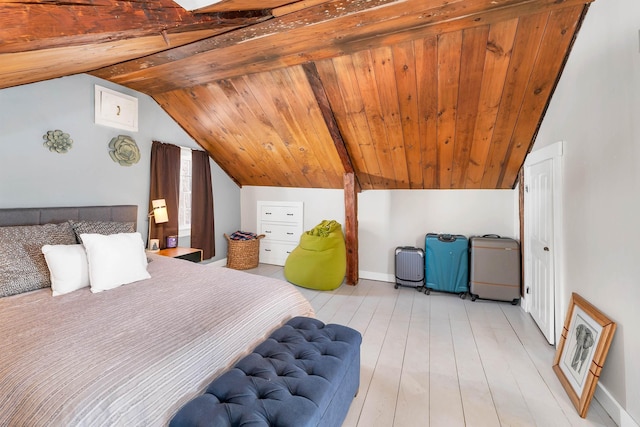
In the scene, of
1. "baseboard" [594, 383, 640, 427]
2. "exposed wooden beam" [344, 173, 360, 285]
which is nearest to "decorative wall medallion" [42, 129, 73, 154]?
"exposed wooden beam" [344, 173, 360, 285]

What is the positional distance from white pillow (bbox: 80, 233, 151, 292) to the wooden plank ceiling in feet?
3.86

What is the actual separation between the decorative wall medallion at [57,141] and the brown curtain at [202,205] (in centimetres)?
155

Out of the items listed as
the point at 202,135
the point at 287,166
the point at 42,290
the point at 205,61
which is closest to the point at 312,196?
the point at 287,166

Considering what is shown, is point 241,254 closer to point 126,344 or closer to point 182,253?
point 182,253

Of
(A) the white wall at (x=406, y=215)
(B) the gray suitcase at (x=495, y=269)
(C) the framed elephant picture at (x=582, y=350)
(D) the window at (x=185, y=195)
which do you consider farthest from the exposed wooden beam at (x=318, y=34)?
(B) the gray suitcase at (x=495, y=269)

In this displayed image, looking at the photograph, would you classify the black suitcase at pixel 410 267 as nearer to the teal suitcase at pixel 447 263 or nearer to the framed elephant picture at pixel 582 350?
the teal suitcase at pixel 447 263

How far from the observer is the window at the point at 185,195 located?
408 centimetres

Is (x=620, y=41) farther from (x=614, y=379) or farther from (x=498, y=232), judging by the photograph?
(x=498, y=232)

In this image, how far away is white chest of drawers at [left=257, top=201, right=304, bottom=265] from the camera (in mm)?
4781

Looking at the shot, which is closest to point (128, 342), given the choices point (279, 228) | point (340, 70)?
point (340, 70)

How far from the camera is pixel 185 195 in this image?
13.7 feet

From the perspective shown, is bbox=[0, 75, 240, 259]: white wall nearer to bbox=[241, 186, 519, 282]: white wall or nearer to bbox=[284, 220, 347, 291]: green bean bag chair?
bbox=[284, 220, 347, 291]: green bean bag chair

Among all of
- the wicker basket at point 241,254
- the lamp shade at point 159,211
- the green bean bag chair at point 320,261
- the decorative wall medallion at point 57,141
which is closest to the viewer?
the decorative wall medallion at point 57,141

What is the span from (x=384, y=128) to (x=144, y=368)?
2847mm
